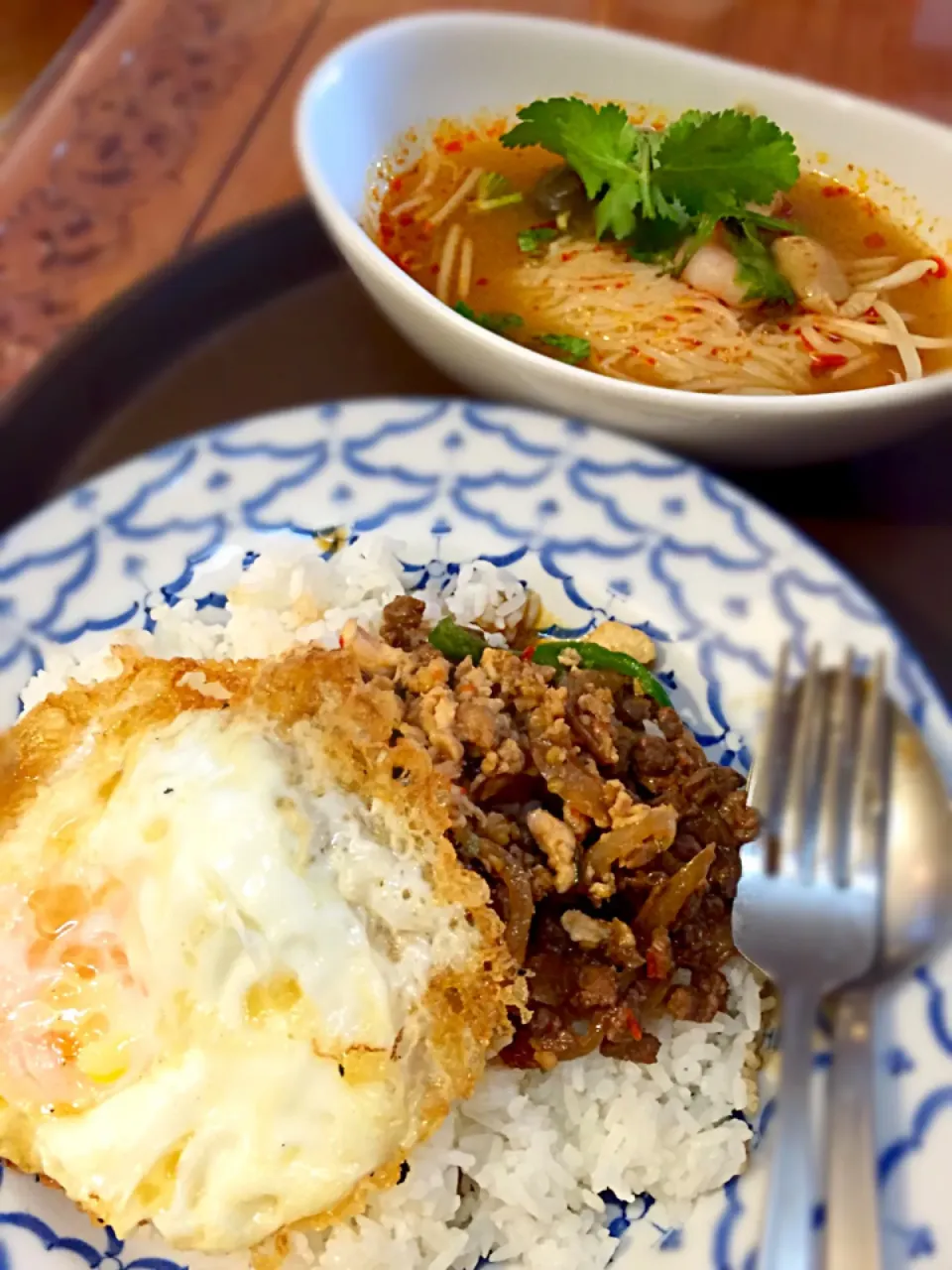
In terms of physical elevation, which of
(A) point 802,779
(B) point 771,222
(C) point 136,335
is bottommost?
(A) point 802,779

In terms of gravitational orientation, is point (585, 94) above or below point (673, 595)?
above

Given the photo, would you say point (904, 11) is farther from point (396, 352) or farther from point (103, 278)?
point (103, 278)

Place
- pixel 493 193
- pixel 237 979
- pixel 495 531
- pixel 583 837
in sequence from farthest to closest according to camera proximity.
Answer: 1. pixel 493 193
2. pixel 495 531
3. pixel 583 837
4. pixel 237 979

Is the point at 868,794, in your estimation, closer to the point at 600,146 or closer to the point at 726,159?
the point at 726,159

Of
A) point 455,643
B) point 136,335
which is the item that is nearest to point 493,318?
point 136,335

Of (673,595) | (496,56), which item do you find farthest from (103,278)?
(673,595)

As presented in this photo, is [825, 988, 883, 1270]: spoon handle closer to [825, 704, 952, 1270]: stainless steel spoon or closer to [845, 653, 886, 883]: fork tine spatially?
[825, 704, 952, 1270]: stainless steel spoon
